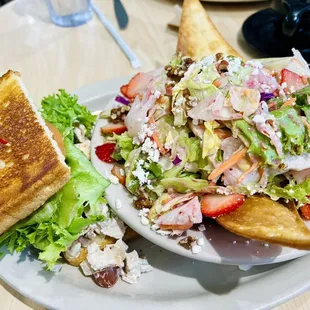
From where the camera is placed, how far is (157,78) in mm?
1522

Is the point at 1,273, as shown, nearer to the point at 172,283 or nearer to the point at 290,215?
the point at 172,283

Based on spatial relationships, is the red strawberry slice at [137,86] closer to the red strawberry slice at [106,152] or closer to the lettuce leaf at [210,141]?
the red strawberry slice at [106,152]

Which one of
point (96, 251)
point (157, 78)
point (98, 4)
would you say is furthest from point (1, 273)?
point (98, 4)

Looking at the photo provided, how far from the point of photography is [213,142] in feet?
4.15

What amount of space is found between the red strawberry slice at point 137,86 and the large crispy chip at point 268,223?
564 millimetres

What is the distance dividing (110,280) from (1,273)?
316mm

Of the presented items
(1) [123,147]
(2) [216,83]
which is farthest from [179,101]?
(1) [123,147]

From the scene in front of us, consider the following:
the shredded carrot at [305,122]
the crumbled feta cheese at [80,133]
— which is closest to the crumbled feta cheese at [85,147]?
the crumbled feta cheese at [80,133]

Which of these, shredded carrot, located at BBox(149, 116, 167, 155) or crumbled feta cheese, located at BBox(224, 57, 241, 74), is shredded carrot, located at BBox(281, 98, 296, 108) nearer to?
crumbled feta cheese, located at BBox(224, 57, 241, 74)

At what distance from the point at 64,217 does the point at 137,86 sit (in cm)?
55

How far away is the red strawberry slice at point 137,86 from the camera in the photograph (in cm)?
158

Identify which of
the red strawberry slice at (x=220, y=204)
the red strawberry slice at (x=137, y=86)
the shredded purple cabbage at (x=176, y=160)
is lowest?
the red strawberry slice at (x=220, y=204)

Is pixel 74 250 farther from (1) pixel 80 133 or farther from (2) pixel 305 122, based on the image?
(2) pixel 305 122

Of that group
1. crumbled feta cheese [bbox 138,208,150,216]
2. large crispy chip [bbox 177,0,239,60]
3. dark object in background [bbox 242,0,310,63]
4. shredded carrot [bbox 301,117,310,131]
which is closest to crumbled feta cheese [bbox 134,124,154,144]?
crumbled feta cheese [bbox 138,208,150,216]
